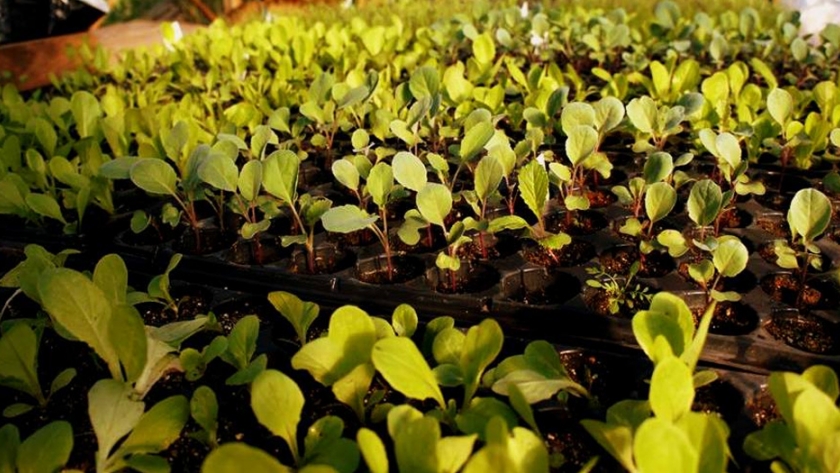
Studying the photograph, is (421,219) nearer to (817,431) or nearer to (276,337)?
(276,337)

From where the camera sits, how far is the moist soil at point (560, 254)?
920mm

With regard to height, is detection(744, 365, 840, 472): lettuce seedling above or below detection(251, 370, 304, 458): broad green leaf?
below

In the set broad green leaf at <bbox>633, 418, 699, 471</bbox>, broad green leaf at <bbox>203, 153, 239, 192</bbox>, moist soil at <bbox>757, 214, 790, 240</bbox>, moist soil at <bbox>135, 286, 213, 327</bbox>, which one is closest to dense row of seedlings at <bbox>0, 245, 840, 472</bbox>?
broad green leaf at <bbox>633, 418, 699, 471</bbox>

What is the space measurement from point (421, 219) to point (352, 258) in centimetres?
15

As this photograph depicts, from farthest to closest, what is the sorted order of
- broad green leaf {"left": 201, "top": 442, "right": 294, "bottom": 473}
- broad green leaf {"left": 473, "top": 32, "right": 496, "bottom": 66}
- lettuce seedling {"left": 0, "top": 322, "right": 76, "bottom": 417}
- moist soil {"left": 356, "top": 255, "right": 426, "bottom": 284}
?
broad green leaf {"left": 473, "top": 32, "right": 496, "bottom": 66} → moist soil {"left": 356, "top": 255, "right": 426, "bottom": 284} → lettuce seedling {"left": 0, "top": 322, "right": 76, "bottom": 417} → broad green leaf {"left": 201, "top": 442, "right": 294, "bottom": 473}

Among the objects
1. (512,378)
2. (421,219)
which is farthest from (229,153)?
(512,378)

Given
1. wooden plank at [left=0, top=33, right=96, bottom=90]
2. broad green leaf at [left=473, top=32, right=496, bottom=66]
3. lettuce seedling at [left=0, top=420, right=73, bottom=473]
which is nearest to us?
lettuce seedling at [left=0, top=420, right=73, bottom=473]

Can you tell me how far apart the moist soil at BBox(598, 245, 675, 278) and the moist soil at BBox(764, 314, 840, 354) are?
0.16m

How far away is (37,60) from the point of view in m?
2.13

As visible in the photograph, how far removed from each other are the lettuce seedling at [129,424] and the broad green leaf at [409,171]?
409 mm

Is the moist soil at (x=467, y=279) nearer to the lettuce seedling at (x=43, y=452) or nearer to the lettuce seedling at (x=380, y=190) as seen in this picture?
the lettuce seedling at (x=380, y=190)

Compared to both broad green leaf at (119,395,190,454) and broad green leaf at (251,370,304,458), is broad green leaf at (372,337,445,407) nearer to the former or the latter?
broad green leaf at (251,370,304,458)

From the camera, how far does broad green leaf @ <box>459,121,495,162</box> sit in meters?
0.92

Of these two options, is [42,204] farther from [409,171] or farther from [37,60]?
[37,60]
